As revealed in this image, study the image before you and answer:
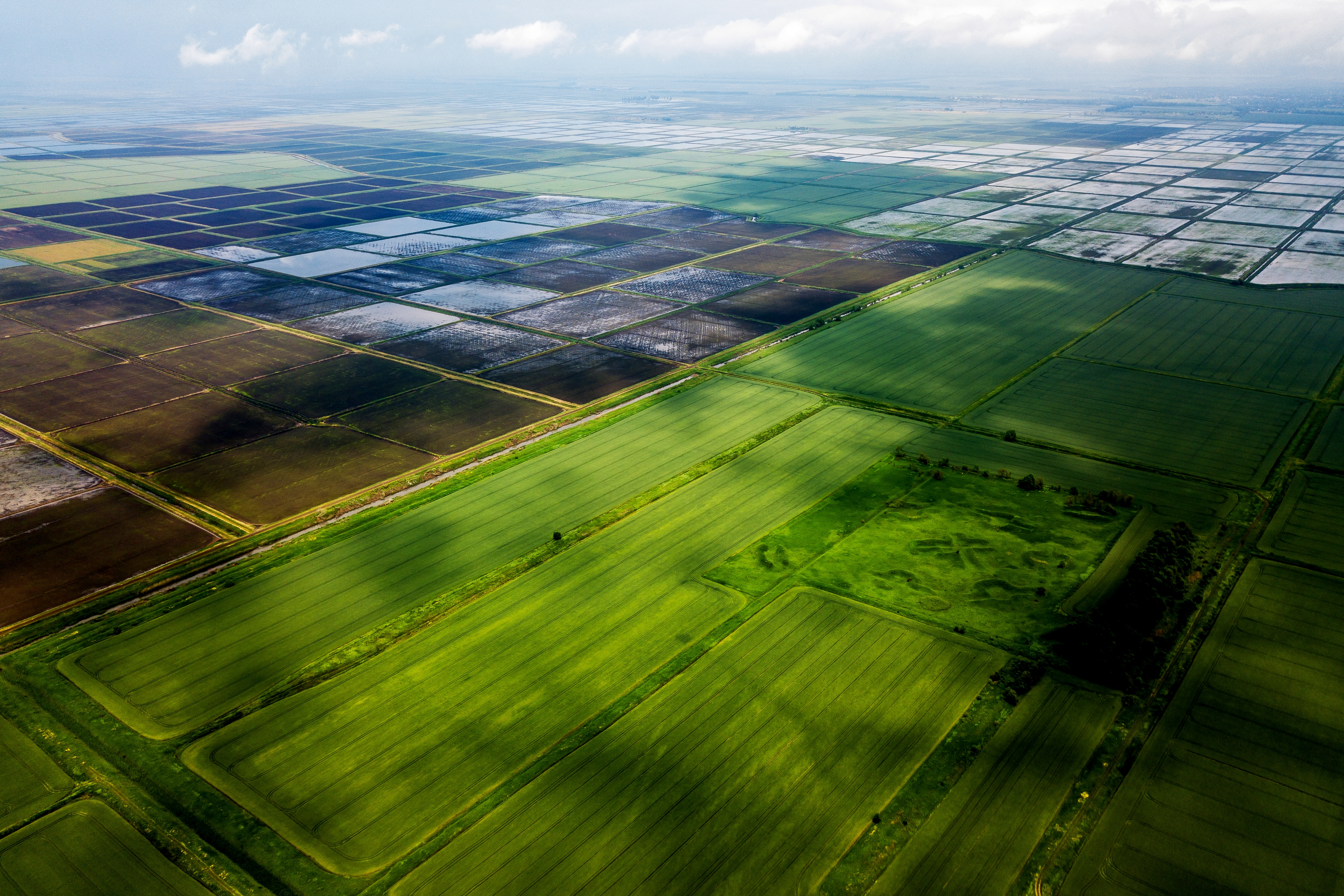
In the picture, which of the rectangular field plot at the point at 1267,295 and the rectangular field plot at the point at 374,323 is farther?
the rectangular field plot at the point at 1267,295

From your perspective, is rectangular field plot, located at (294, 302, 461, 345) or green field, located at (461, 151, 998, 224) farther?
green field, located at (461, 151, 998, 224)

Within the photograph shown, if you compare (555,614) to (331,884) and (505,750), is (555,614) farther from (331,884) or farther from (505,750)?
(331,884)

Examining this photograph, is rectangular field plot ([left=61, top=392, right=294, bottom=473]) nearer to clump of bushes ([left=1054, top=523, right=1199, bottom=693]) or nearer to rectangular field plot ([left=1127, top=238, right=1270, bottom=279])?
clump of bushes ([left=1054, top=523, right=1199, bottom=693])

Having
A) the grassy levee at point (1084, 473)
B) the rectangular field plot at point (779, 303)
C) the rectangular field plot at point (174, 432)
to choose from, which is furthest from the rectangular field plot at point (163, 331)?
the grassy levee at point (1084, 473)

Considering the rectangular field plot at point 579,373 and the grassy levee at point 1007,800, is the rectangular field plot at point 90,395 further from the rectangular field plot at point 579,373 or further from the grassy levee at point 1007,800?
the grassy levee at point 1007,800

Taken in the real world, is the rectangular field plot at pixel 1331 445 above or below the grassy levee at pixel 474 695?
above

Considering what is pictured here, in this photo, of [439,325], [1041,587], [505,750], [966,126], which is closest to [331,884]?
[505,750]

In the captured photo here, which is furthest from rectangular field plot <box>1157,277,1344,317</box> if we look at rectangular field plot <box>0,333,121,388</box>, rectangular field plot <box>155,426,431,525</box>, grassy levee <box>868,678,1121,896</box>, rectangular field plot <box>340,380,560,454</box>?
rectangular field plot <box>0,333,121,388</box>
